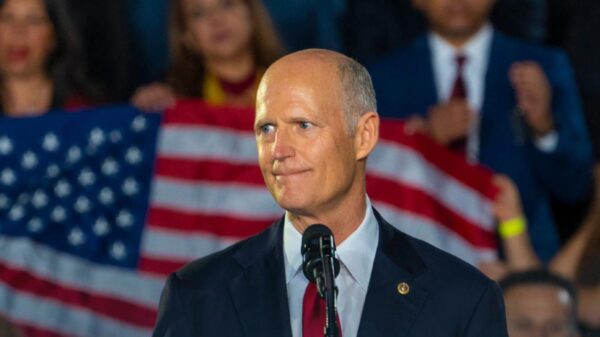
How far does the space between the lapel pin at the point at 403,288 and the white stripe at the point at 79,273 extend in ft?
8.49

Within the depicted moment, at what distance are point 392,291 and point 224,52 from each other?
3218 mm

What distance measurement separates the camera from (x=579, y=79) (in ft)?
21.2

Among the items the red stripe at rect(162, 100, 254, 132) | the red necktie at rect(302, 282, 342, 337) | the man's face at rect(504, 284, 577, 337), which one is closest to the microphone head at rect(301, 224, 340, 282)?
the red necktie at rect(302, 282, 342, 337)

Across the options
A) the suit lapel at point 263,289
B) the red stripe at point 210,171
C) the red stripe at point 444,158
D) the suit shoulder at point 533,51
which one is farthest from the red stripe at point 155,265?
the suit lapel at point 263,289

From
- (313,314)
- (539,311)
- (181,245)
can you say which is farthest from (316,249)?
(181,245)

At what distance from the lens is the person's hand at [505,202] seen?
552 cm

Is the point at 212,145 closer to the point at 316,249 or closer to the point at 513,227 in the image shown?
the point at 513,227

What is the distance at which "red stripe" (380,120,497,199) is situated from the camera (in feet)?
17.5

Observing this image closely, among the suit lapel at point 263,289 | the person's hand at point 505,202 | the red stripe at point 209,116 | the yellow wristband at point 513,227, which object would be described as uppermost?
the suit lapel at point 263,289

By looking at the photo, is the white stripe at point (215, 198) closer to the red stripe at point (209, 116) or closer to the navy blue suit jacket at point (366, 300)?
the red stripe at point (209, 116)

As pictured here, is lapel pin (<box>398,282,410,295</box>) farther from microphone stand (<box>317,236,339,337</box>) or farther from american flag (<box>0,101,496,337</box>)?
american flag (<box>0,101,496,337</box>)

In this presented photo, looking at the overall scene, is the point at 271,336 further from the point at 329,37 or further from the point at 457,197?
the point at 329,37

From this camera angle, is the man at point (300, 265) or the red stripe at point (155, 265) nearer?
the man at point (300, 265)

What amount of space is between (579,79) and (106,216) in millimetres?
2159
